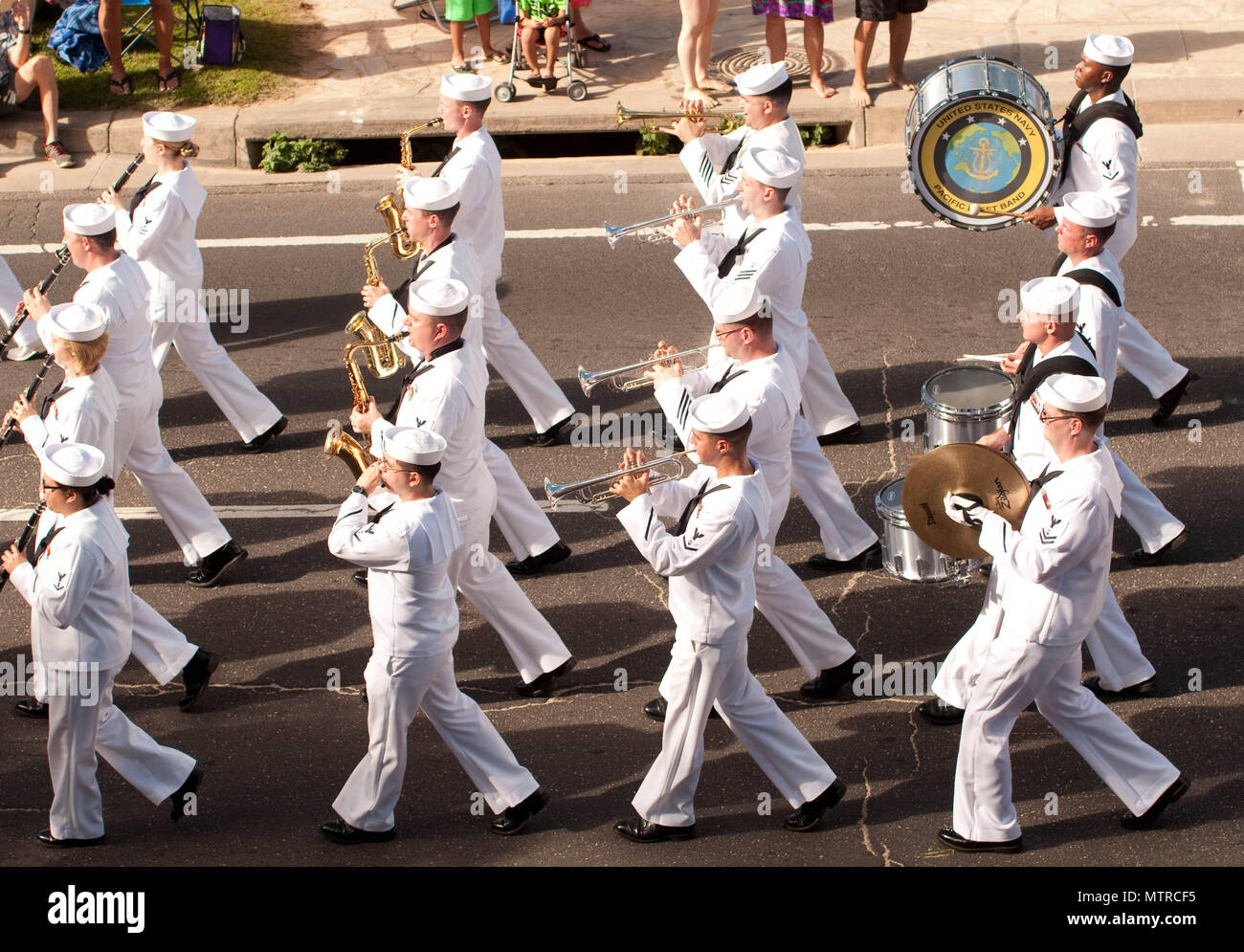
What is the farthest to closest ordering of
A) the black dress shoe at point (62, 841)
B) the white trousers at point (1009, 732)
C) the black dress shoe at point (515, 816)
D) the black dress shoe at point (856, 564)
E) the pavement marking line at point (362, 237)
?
1. the pavement marking line at point (362, 237)
2. the black dress shoe at point (856, 564)
3. the black dress shoe at point (515, 816)
4. the black dress shoe at point (62, 841)
5. the white trousers at point (1009, 732)

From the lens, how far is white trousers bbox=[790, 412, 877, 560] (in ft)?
28.0

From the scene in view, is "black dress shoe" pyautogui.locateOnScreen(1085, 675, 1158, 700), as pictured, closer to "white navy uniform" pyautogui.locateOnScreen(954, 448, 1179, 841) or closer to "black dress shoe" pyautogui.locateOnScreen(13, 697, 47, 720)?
"white navy uniform" pyautogui.locateOnScreen(954, 448, 1179, 841)

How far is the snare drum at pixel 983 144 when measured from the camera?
9391 millimetres

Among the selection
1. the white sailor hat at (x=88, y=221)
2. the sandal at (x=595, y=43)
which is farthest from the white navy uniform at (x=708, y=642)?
the sandal at (x=595, y=43)

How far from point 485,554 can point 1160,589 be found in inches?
133

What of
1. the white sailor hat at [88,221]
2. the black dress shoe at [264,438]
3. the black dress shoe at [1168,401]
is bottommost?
the black dress shoe at [264,438]

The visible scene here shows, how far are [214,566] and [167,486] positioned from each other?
48cm

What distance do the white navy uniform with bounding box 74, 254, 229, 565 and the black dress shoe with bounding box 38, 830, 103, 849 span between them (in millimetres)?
2089

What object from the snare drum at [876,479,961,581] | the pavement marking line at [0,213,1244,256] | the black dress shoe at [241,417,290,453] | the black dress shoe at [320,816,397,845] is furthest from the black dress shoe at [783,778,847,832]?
the pavement marking line at [0,213,1244,256]

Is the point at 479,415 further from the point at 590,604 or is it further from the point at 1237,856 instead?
the point at 1237,856

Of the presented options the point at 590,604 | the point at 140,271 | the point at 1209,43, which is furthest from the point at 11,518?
the point at 1209,43

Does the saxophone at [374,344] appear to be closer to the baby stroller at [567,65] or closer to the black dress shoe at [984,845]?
the black dress shoe at [984,845]

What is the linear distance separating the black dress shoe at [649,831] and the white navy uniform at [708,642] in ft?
0.11

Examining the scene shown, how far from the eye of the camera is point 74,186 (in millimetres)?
13445
